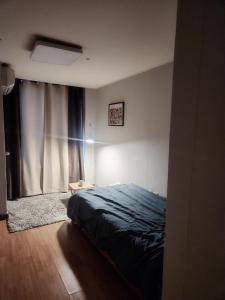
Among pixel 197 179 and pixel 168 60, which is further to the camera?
pixel 168 60

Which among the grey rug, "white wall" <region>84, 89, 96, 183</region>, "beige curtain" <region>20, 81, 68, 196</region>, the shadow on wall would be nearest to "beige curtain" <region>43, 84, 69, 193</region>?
"beige curtain" <region>20, 81, 68, 196</region>

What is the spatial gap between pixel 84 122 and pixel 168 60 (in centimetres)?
250

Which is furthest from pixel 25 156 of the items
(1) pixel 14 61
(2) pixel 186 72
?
(2) pixel 186 72

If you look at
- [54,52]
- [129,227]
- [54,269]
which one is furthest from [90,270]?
[54,52]

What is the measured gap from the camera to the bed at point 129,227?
169 centimetres

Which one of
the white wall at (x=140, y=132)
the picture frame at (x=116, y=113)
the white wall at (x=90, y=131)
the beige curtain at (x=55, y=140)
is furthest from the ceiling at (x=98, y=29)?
the white wall at (x=90, y=131)

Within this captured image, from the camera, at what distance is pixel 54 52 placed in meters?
2.26

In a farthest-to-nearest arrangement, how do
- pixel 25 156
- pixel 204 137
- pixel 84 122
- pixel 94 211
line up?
pixel 84 122 < pixel 25 156 < pixel 94 211 < pixel 204 137

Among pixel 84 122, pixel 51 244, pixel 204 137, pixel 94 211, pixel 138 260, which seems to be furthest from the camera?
pixel 84 122

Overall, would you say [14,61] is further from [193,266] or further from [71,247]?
[193,266]

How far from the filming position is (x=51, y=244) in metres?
2.68

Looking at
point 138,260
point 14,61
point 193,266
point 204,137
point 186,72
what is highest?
point 14,61

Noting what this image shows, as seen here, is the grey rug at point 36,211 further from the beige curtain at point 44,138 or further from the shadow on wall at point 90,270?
the shadow on wall at point 90,270

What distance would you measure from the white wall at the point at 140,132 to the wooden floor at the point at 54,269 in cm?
137
